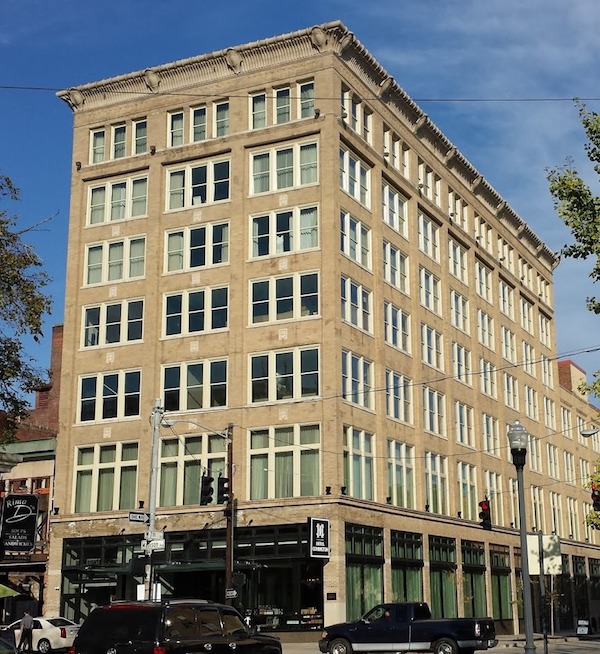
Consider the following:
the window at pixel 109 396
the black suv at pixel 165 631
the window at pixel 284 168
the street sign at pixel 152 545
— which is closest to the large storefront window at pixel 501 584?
the window at pixel 109 396

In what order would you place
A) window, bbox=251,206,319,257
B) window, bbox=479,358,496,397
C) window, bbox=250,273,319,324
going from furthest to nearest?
window, bbox=479,358,496,397 → window, bbox=251,206,319,257 → window, bbox=250,273,319,324

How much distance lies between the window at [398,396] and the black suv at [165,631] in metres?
32.4

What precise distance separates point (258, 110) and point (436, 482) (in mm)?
22549

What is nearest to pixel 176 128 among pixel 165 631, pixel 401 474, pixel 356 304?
pixel 356 304

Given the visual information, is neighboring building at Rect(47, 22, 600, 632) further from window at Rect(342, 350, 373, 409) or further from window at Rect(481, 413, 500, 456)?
window at Rect(481, 413, 500, 456)

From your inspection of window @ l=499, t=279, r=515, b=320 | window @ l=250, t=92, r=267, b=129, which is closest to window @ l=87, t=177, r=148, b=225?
window @ l=250, t=92, r=267, b=129

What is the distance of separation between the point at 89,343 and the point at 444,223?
900 inches

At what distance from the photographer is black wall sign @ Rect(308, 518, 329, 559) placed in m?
43.4

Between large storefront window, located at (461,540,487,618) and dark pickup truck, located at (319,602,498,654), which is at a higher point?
large storefront window, located at (461,540,487,618)

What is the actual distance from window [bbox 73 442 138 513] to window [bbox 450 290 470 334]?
21962 mm

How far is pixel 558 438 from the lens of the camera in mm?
79500

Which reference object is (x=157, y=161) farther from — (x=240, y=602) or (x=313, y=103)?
(x=240, y=602)

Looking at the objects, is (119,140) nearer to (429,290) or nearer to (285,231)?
(285,231)

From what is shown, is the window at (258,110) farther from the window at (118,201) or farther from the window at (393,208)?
the window at (393,208)
